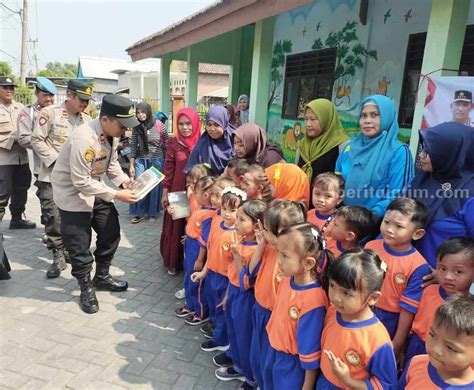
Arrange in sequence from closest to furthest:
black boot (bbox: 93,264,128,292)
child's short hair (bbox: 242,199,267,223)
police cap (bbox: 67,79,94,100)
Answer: child's short hair (bbox: 242,199,267,223)
black boot (bbox: 93,264,128,292)
police cap (bbox: 67,79,94,100)

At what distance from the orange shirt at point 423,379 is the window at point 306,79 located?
5632 millimetres

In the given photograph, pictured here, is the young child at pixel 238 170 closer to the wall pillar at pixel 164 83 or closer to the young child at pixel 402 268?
the young child at pixel 402 268

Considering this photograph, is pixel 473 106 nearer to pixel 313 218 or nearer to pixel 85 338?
pixel 313 218

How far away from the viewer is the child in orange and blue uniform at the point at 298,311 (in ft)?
5.45

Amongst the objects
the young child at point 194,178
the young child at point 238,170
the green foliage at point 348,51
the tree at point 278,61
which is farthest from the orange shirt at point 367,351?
the tree at point 278,61

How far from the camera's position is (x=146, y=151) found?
19.5 ft

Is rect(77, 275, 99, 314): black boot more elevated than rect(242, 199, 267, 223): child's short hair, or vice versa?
rect(242, 199, 267, 223): child's short hair

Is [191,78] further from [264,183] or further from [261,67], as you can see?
[264,183]

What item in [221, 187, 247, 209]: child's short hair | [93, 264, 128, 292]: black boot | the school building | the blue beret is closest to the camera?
[221, 187, 247, 209]: child's short hair

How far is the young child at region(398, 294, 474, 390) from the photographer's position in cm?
119

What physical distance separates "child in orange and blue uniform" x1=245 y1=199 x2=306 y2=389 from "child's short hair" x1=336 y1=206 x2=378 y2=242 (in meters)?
0.23

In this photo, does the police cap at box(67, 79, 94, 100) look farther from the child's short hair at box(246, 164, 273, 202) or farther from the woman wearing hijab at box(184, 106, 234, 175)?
the child's short hair at box(246, 164, 273, 202)

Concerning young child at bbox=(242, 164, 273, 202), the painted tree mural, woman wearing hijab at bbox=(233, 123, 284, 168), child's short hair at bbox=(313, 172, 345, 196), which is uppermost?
the painted tree mural

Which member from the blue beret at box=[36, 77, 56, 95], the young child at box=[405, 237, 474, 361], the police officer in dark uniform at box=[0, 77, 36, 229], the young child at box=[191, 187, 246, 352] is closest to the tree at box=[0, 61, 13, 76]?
the police officer in dark uniform at box=[0, 77, 36, 229]
